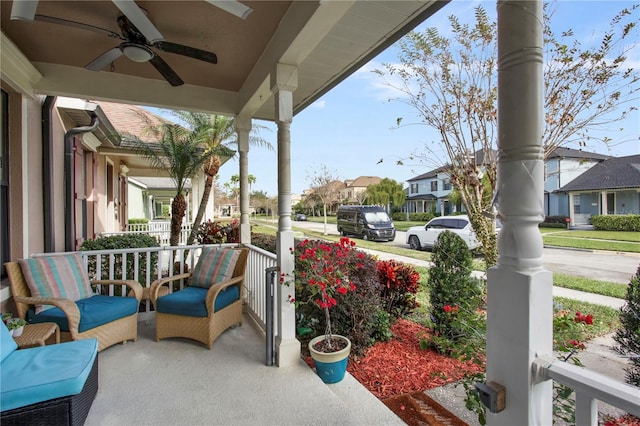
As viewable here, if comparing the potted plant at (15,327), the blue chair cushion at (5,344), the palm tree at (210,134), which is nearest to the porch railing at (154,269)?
the potted plant at (15,327)

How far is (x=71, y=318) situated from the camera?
2689mm

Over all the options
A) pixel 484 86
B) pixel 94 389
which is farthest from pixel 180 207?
pixel 484 86

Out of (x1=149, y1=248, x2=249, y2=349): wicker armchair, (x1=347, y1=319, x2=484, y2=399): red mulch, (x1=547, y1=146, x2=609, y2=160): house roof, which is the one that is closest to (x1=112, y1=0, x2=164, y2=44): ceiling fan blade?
(x1=149, y1=248, x2=249, y2=349): wicker armchair

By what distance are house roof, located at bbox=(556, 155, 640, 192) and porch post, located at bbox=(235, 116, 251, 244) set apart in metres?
5.22

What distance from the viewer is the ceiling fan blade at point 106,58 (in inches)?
108

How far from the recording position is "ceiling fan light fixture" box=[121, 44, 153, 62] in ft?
8.71

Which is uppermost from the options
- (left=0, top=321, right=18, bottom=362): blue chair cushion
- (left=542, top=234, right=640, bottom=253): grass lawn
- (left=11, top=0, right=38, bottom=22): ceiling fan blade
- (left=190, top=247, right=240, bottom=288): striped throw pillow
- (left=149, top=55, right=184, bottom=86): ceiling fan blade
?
(left=149, top=55, right=184, bottom=86): ceiling fan blade

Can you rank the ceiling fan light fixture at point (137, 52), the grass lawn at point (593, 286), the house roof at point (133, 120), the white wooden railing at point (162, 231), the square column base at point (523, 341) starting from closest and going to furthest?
the square column base at point (523, 341), the ceiling fan light fixture at point (137, 52), the grass lawn at point (593, 286), the house roof at point (133, 120), the white wooden railing at point (162, 231)

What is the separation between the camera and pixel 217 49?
318cm

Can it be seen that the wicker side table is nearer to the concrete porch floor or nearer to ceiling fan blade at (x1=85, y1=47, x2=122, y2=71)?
the concrete porch floor

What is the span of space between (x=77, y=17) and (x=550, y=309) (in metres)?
3.84

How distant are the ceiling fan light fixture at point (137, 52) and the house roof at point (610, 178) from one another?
20.0 ft

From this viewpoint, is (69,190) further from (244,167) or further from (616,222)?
(616,222)

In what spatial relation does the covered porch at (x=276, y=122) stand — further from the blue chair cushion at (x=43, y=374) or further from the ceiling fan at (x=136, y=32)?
the blue chair cushion at (x=43, y=374)
